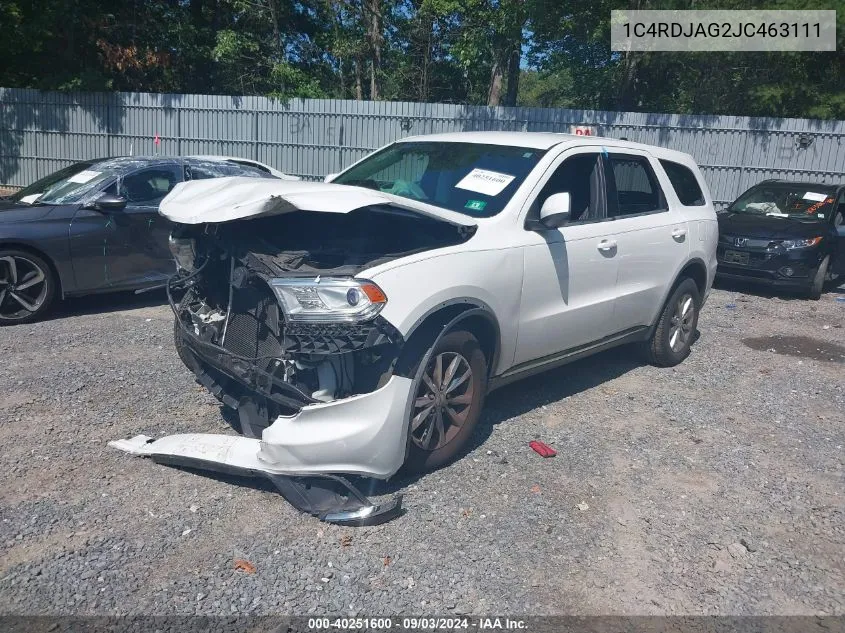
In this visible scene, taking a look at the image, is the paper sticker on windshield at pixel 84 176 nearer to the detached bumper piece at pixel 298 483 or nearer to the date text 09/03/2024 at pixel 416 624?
the detached bumper piece at pixel 298 483

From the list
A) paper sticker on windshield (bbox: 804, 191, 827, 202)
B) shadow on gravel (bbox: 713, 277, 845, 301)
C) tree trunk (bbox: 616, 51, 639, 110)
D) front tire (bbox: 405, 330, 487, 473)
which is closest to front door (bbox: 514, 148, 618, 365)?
front tire (bbox: 405, 330, 487, 473)

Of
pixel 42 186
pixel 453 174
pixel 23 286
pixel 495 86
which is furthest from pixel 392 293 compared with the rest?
pixel 495 86

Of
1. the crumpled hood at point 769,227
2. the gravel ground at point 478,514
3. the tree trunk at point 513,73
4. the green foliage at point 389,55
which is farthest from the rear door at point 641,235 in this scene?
the tree trunk at point 513,73

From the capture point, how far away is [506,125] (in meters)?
14.9

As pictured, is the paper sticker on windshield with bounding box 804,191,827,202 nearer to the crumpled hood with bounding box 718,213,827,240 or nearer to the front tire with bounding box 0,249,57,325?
the crumpled hood with bounding box 718,213,827,240

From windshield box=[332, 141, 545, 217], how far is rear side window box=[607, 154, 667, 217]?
869 millimetres

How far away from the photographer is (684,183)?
6.86 meters

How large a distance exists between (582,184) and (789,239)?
5930mm

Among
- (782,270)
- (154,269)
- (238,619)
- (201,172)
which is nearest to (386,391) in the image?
(238,619)

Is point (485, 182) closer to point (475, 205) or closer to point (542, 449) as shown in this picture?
point (475, 205)

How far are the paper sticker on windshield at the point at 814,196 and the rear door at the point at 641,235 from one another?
219 inches

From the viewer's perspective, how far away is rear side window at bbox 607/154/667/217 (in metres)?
5.83

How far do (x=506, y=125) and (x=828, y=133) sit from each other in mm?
5654

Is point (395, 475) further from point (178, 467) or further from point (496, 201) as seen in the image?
point (496, 201)
